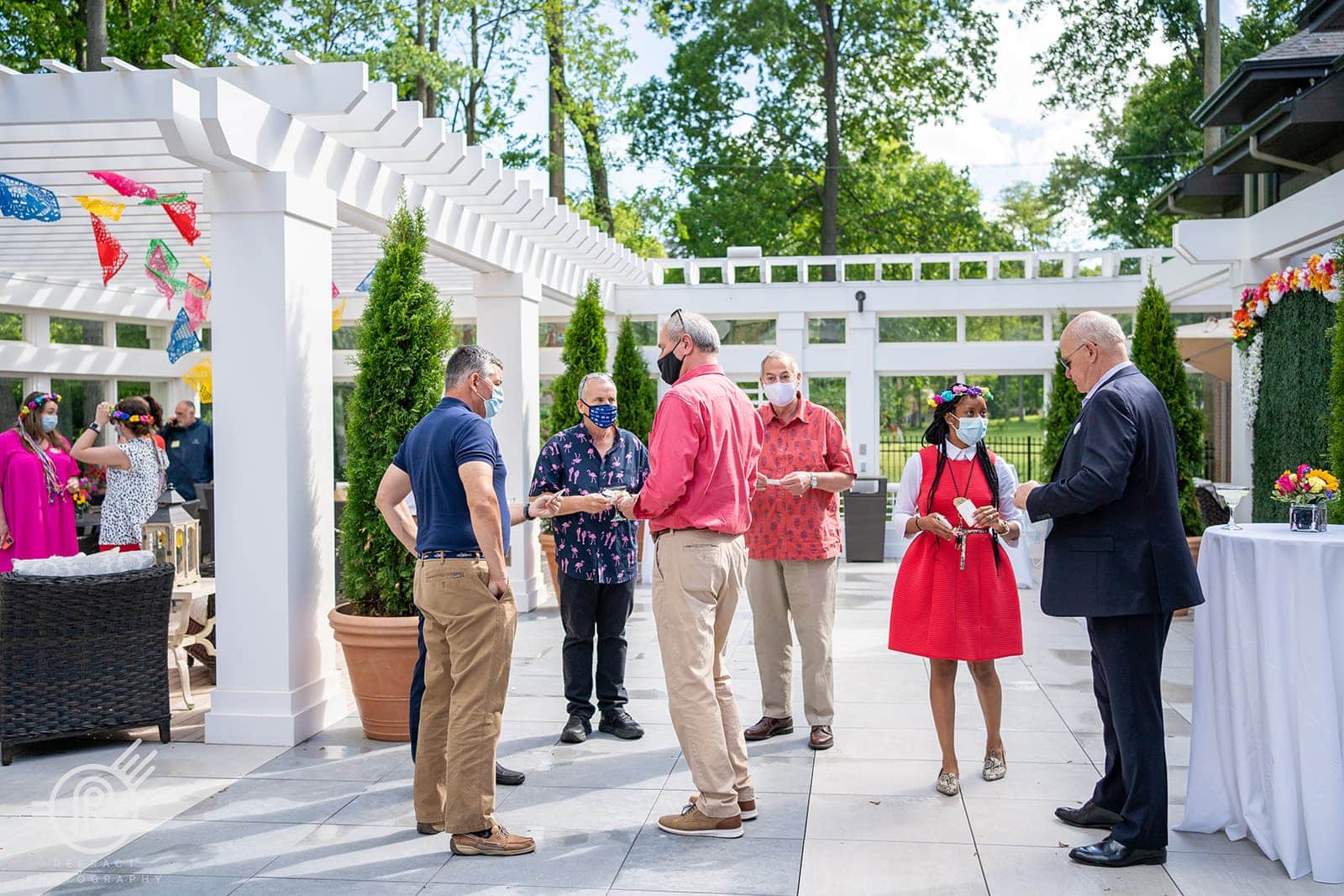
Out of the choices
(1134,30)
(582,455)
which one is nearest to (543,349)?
(582,455)

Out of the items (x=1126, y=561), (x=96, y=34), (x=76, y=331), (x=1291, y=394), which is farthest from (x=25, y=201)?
(x=1291, y=394)

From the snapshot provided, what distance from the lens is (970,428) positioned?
4.61 meters

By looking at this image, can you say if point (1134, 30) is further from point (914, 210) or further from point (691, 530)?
point (691, 530)

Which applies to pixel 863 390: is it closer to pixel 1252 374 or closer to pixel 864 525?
pixel 864 525

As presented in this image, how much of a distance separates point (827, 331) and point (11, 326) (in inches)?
392

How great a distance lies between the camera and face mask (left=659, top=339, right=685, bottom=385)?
4.43 meters

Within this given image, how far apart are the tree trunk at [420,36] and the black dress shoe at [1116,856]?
1884 centimetres

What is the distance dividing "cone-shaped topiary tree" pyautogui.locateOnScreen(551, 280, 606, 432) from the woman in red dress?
6.05m

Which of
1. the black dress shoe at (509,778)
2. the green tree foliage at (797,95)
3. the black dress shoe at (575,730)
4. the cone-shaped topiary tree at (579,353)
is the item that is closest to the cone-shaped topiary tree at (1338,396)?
the black dress shoe at (575,730)

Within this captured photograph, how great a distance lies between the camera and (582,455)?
5723 mm

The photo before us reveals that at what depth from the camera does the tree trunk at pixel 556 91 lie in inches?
841

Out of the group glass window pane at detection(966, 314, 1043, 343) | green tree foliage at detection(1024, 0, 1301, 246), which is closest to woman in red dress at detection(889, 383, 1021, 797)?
glass window pane at detection(966, 314, 1043, 343)

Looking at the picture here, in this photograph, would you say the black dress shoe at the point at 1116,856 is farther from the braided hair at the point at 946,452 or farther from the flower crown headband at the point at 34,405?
the flower crown headband at the point at 34,405

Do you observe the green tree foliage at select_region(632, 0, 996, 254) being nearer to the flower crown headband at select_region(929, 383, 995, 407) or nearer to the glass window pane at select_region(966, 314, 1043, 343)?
the glass window pane at select_region(966, 314, 1043, 343)
